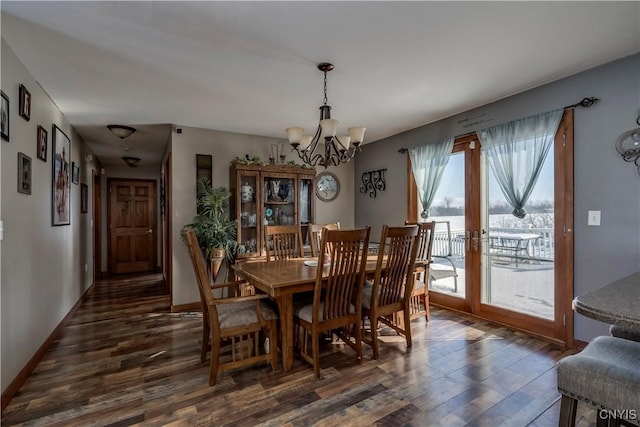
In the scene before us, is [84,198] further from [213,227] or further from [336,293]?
[336,293]

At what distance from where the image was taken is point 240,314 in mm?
2271

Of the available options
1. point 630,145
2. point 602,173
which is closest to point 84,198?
point 602,173

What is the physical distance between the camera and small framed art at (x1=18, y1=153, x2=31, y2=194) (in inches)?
85.4

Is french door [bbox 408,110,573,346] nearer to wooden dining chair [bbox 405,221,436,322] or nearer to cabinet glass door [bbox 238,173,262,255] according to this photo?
wooden dining chair [bbox 405,221,436,322]

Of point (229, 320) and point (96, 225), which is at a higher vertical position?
point (96, 225)

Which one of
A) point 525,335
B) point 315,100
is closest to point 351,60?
point 315,100

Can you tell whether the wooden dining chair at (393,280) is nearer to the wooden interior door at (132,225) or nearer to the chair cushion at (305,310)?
the chair cushion at (305,310)

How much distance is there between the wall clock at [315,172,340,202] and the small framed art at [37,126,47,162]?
129 inches

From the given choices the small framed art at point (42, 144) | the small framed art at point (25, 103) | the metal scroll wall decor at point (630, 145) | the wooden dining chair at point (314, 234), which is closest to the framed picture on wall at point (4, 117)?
the small framed art at point (25, 103)

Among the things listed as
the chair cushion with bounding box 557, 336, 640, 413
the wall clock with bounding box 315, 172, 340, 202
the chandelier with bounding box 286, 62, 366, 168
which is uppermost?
the chandelier with bounding box 286, 62, 366, 168

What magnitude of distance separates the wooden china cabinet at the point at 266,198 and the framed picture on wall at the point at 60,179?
1.77 meters

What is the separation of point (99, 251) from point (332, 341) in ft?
16.8

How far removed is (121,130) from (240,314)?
3.08m

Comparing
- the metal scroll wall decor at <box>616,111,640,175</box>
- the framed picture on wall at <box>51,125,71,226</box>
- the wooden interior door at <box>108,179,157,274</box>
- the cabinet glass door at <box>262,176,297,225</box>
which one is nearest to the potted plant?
the cabinet glass door at <box>262,176,297,225</box>
